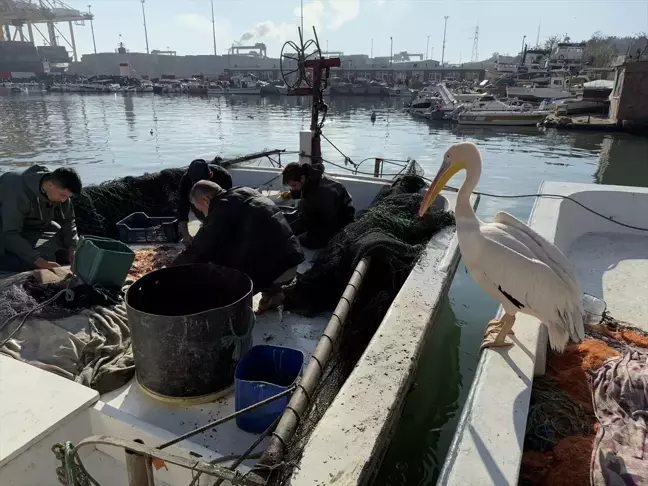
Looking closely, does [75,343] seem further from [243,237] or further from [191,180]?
[191,180]

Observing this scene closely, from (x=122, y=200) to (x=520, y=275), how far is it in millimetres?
5567

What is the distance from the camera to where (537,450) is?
248cm

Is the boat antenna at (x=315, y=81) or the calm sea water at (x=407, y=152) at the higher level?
the boat antenna at (x=315, y=81)

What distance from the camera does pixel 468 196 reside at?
313 centimetres

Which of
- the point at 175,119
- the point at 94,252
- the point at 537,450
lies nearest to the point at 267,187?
the point at 94,252

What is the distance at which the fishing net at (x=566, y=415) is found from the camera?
2275 millimetres

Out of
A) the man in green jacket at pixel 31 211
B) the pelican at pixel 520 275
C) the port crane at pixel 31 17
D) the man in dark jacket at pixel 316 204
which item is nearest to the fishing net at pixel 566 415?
the pelican at pixel 520 275

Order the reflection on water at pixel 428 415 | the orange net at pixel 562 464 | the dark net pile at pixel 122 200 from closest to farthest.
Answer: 1. the orange net at pixel 562 464
2. the reflection on water at pixel 428 415
3. the dark net pile at pixel 122 200

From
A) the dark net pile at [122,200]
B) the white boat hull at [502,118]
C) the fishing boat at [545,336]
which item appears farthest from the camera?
the white boat hull at [502,118]

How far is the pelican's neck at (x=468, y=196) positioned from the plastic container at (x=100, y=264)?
2.70 metres

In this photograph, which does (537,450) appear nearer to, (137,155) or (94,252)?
(94,252)

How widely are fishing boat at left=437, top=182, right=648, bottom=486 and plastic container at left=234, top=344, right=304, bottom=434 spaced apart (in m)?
1.05

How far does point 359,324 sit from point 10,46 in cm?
11581

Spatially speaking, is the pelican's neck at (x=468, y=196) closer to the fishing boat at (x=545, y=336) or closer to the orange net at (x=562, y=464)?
A: the fishing boat at (x=545, y=336)
